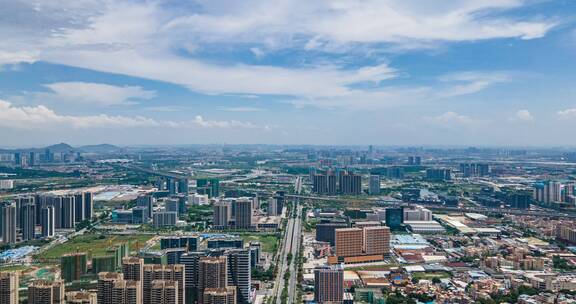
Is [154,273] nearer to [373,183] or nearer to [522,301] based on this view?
[522,301]

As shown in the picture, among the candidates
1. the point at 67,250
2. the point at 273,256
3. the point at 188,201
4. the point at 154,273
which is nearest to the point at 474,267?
the point at 273,256

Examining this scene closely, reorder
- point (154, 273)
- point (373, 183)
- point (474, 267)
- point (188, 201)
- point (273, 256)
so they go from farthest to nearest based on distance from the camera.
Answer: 1. point (373, 183)
2. point (188, 201)
3. point (273, 256)
4. point (474, 267)
5. point (154, 273)

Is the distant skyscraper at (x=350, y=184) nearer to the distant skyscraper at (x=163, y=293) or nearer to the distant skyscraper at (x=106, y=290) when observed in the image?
the distant skyscraper at (x=163, y=293)

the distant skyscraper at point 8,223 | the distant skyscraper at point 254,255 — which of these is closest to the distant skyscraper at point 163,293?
the distant skyscraper at point 254,255

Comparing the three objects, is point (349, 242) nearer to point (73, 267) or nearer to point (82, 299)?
point (73, 267)

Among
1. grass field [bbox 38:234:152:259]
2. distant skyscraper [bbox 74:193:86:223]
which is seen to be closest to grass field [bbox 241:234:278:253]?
grass field [bbox 38:234:152:259]

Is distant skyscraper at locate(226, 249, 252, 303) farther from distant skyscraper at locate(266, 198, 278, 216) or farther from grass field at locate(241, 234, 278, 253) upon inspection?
distant skyscraper at locate(266, 198, 278, 216)

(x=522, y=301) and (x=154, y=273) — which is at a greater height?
(x=154, y=273)
